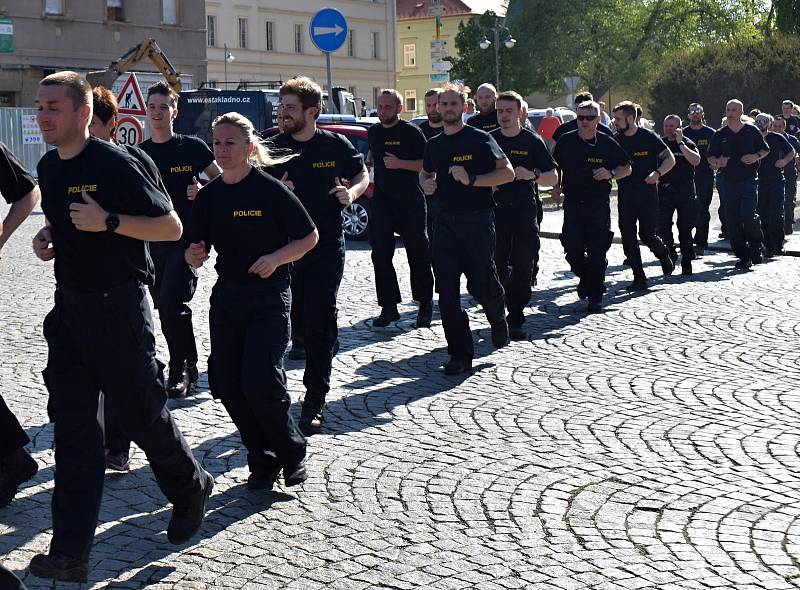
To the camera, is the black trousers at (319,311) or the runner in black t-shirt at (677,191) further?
the runner in black t-shirt at (677,191)

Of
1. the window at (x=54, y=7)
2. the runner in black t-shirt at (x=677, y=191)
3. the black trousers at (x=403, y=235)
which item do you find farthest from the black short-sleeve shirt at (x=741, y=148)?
the window at (x=54, y=7)

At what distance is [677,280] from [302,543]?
9.99 meters

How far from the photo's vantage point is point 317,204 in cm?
833

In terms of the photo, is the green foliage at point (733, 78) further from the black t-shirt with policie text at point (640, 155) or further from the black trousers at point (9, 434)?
the black trousers at point (9, 434)

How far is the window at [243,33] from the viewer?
7069 cm

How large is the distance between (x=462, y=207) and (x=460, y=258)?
0.37 m

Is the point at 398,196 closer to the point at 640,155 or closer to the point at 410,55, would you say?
the point at 640,155

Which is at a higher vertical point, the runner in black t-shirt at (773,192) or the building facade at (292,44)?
the building facade at (292,44)

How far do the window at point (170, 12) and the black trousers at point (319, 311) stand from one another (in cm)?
4631

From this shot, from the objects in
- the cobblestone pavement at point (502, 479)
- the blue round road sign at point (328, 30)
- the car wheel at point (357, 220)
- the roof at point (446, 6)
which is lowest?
the cobblestone pavement at point (502, 479)

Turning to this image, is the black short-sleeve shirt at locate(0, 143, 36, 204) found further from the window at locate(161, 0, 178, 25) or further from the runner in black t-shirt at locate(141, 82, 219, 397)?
the window at locate(161, 0, 178, 25)

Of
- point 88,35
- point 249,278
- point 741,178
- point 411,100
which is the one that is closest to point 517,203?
point 249,278

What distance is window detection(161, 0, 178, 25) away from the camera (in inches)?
2071

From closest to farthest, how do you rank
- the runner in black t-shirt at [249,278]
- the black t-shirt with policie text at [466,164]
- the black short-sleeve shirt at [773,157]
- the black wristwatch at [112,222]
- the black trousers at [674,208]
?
1. the black wristwatch at [112,222]
2. the runner in black t-shirt at [249,278]
3. the black t-shirt with policie text at [466,164]
4. the black trousers at [674,208]
5. the black short-sleeve shirt at [773,157]
